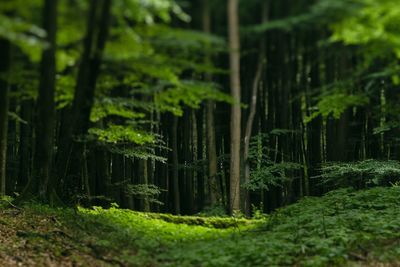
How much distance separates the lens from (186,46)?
7219 mm

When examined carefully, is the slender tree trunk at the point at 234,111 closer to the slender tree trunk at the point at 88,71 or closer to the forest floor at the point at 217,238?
the forest floor at the point at 217,238

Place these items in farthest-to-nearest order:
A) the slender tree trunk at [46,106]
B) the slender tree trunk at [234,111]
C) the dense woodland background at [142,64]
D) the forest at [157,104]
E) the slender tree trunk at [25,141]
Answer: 1. the slender tree trunk at [25,141]
2. the slender tree trunk at [234,111]
3. the forest at [157,104]
4. the dense woodland background at [142,64]
5. the slender tree trunk at [46,106]

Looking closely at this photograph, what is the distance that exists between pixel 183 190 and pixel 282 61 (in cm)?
1071

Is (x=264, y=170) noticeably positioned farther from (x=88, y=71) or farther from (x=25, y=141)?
(x=88, y=71)

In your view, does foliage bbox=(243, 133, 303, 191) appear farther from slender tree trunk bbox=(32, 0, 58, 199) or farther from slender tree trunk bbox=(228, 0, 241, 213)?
slender tree trunk bbox=(32, 0, 58, 199)

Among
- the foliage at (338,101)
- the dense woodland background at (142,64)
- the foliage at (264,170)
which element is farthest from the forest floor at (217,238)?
the foliage at (264,170)

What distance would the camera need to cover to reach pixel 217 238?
9.88m

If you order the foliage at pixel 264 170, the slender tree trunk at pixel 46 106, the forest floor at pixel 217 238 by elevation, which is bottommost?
the forest floor at pixel 217 238

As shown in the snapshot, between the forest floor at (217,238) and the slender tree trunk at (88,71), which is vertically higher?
the slender tree trunk at (88,71)

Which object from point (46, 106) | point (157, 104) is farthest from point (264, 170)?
point (46, 106)

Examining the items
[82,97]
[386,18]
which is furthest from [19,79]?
[386,18]

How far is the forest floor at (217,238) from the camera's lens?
308 inches

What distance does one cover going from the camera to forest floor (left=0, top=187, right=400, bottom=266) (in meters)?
7.82

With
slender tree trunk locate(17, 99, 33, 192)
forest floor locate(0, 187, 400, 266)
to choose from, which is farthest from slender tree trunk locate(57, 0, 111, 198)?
slender tree trunk locate(17, 99, 33, 192)
